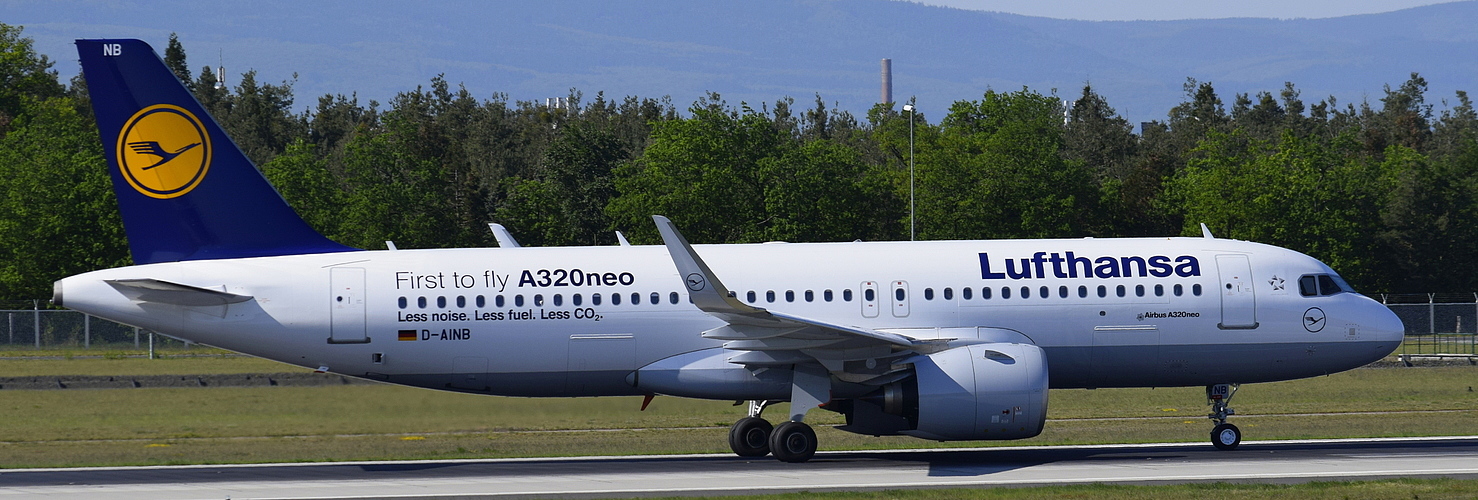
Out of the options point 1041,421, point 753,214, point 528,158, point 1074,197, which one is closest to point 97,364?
point 753,214

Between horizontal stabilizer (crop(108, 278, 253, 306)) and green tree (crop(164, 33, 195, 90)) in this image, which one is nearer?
horizontal stabilizer (crop(108, 278, 253, 306))

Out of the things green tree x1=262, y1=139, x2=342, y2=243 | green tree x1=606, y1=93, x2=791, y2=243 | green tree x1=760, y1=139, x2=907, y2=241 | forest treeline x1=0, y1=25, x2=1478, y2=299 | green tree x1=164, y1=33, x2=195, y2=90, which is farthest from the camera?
green tree x1=164, y1=33, x2=195, y2=90

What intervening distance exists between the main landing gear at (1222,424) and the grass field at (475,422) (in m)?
2.11

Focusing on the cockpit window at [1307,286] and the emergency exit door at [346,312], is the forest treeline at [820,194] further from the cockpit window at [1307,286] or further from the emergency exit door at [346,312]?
the emergency exit door at [346,312]

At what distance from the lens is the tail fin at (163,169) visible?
23.8 m

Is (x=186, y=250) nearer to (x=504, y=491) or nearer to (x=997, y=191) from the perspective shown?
(x=504, y=491)

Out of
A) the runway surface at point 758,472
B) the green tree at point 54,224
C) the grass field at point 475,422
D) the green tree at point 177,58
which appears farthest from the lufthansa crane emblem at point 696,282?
the green tree at point 177,58

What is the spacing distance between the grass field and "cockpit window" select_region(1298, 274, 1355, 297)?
3.08 meters

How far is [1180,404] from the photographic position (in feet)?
111

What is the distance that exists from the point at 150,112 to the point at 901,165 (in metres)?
54.7

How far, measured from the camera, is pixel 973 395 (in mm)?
22172

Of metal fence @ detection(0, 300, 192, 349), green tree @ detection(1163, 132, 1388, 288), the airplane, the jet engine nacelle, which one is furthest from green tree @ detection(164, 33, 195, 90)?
the jet engine nacelle

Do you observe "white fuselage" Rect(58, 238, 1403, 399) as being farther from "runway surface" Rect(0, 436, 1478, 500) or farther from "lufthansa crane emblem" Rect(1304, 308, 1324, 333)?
"runway surface" Rect(0, 436, 1478, 500)

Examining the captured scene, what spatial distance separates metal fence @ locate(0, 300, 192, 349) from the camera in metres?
50.4
